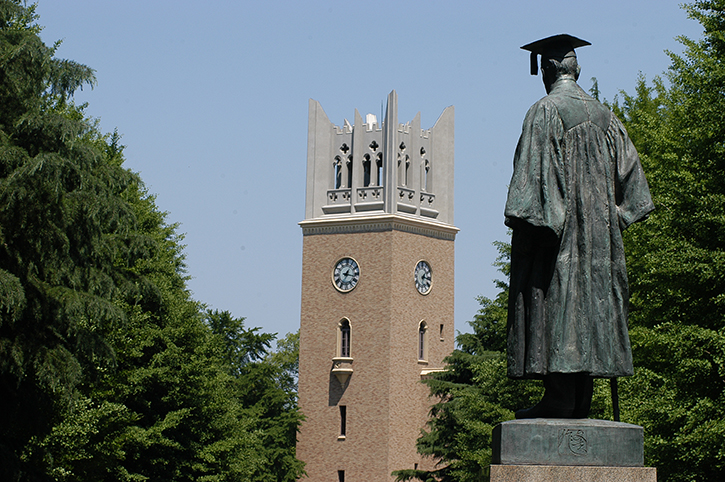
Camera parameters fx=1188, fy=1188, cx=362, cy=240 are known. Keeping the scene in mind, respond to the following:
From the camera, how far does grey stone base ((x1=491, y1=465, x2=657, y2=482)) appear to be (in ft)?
21.8

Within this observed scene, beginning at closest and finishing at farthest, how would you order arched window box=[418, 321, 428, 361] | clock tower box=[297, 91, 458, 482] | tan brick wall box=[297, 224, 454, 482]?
tan brick wall box=[297, 224, 454, 482] < clock tower box=[297, 91, 458, 482] < arched window box=[418, 321, 428, 361]

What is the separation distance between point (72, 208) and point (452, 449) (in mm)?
23685

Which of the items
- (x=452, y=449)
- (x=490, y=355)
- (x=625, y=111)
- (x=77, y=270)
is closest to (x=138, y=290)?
(x=77, y=270)

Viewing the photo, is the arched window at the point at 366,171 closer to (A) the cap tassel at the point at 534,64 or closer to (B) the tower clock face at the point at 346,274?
(B) the tower clock face at the point at 346,274

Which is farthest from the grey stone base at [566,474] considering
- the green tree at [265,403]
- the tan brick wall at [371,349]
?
the tan brick wall at [371,349]

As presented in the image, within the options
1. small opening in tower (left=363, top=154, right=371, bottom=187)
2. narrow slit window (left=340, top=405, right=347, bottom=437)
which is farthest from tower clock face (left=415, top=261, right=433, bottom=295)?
narrow slit window (left=340, top=405, right=347, bottom=437)

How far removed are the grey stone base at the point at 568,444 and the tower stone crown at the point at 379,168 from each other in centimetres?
5275

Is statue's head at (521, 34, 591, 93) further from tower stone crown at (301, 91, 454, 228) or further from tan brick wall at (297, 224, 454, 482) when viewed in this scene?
tower stone crown at (301, 91, 454, 228)

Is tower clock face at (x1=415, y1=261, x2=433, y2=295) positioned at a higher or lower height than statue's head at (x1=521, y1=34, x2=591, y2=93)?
higher

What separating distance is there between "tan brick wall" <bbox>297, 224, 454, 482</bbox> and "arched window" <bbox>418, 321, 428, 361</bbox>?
25 cm

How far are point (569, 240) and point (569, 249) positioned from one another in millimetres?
54

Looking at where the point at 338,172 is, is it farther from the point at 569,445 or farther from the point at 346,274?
the point at 569,445

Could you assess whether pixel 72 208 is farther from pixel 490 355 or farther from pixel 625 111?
pixel 490 355

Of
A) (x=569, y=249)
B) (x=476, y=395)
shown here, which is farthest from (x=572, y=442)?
(x=476, y=395)
